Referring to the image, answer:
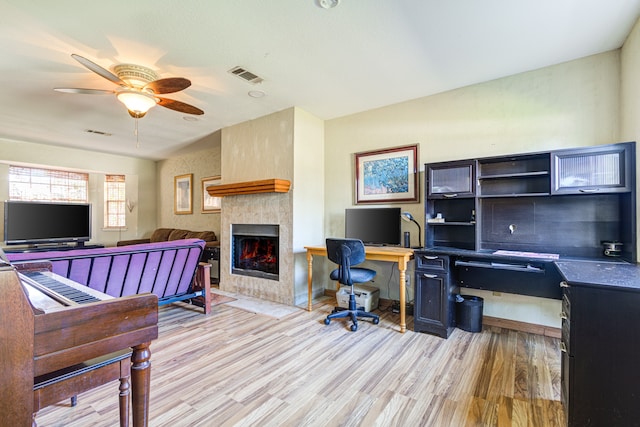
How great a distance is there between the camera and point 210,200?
20.0 ft

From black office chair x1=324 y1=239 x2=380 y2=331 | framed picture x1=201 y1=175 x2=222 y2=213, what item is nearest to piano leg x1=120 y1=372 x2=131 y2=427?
black office chair x1=324 y1=239 x2=380 y2=331

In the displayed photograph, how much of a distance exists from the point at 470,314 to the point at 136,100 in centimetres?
393

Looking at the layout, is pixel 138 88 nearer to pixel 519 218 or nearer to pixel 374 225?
pixel 374 225

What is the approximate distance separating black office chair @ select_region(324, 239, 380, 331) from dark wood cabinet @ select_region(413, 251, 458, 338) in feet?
1.60

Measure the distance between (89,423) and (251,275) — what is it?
2723 mm

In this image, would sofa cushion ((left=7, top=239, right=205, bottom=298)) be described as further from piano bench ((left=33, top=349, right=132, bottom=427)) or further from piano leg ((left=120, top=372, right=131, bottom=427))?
piano bench ((left=33, top=349, right=132, bottom=427))

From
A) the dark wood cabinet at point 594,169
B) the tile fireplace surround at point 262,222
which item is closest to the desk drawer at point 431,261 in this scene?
the dark wood cabinet at point 594,169

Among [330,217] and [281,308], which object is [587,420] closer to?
[281,308]

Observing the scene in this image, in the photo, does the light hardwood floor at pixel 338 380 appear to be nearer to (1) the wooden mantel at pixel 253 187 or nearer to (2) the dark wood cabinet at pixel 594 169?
(2) the dark wood cabinet at pixel 594 169

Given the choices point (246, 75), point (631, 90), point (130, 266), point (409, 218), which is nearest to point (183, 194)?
point (130, 266)

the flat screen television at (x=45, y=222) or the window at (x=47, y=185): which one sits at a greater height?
the window at (x=47, y=185)

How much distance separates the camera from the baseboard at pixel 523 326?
2.79 metres

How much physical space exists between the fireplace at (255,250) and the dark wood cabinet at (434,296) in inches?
76.9

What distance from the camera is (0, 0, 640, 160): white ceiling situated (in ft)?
6.80
